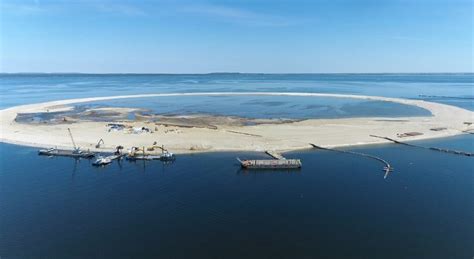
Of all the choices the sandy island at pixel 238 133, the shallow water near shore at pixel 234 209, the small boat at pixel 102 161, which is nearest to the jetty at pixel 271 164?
the shallow water near shore at pixel 234 209

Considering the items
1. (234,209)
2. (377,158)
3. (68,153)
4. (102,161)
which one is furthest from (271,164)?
(68,153)

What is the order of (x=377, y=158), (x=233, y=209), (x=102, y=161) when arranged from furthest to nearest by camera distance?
1. (x=377, y=158)
2. (x=102, y=161)
3. (x=233, y=209)

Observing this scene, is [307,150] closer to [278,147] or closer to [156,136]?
[278,147]

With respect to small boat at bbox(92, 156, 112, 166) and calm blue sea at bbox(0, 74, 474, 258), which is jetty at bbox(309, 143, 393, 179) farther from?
small boat at bbox(92, 156, 112, 166)

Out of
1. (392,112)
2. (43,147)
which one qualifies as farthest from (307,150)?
(392,112)

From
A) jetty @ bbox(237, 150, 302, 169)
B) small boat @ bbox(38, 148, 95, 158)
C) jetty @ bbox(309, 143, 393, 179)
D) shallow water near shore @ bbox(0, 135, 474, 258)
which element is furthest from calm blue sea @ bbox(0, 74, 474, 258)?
small boat @ bbox(38, 148, 95, 158)

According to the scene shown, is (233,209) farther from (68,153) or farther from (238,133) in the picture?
(238,133)
